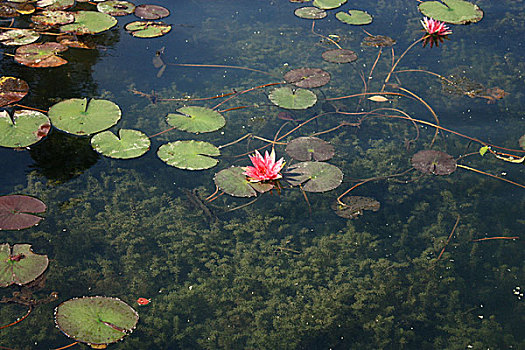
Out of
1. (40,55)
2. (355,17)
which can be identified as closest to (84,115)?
(40,55)

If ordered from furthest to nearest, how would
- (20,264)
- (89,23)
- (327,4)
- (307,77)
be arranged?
(327,4)
(89,23)
(307,77)
(20,264)

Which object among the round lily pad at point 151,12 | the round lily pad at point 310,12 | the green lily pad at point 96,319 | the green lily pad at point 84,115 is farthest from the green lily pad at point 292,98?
the green lily pad at point 96,319

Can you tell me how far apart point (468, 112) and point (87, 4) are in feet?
12.9

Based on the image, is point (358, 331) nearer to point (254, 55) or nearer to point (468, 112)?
point (468, 112)

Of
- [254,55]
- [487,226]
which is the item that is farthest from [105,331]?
[254,55]

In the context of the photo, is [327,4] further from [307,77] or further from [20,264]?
[20,264]

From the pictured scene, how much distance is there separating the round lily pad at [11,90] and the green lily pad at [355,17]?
3.13 metres

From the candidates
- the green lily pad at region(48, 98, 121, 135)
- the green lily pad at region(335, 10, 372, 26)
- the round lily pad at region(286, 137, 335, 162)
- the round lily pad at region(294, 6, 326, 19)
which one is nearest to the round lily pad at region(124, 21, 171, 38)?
the green lily pad at region(48, 98, 121, 135)

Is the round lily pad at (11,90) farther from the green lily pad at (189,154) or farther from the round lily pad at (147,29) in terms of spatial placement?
the green lily pad at (189,154)

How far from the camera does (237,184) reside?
117 inches

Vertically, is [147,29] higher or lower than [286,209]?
higher

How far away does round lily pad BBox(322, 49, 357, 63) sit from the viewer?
4.21m

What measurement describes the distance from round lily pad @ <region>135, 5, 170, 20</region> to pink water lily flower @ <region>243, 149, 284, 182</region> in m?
2.54

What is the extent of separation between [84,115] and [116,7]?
6.34 ft
